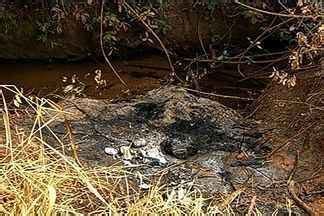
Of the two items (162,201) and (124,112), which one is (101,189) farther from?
(124,112)

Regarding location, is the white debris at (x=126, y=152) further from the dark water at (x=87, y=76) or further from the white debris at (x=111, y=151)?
the dark water at (x=87, y=76)

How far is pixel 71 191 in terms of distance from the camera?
2295 millimetres

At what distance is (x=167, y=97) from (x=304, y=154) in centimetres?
80

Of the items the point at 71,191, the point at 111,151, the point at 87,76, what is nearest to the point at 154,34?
the point at 87,76

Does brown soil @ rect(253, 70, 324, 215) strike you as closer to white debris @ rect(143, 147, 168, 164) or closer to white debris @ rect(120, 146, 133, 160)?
white debris @ rect(143, 147, 168, 164)

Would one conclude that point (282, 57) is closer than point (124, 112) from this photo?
No

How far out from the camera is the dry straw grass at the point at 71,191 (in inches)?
85.6

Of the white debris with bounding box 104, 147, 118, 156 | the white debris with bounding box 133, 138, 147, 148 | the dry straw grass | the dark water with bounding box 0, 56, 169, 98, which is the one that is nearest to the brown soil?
the dry straw grass

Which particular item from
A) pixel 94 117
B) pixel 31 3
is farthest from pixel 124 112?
pixel 31 3

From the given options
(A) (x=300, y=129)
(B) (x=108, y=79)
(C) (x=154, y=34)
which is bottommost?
(B) (x=108, y=79)

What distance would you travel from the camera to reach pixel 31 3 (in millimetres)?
4258

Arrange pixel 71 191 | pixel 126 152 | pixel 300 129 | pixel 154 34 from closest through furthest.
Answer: pixel 71 191
pixel 126 152
pixel 300 129
pixel 154 34

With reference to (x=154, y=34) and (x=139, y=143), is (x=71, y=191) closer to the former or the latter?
(x=139, y=143)

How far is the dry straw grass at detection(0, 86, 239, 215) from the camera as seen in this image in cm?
217
